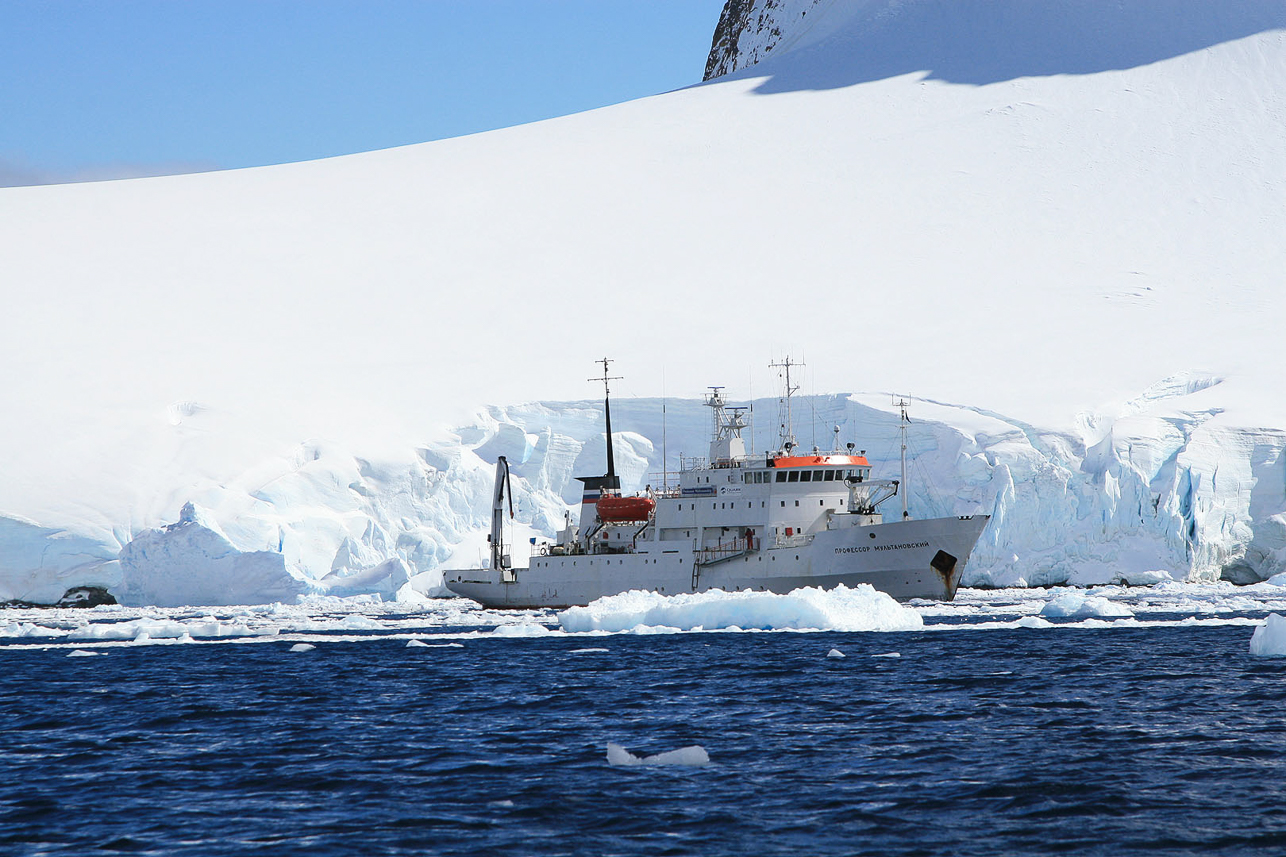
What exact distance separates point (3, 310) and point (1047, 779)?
174 ft

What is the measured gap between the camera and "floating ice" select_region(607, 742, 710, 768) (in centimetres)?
1439

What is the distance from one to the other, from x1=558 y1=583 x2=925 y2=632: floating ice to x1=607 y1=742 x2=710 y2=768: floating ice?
48.6ft

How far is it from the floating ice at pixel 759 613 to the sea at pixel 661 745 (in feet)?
2.38

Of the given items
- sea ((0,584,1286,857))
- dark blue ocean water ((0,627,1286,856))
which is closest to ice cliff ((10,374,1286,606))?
sea ((0,584,1286,857))

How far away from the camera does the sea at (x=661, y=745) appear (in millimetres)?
11508

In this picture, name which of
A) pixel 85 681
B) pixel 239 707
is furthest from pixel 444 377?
pixel 239 707

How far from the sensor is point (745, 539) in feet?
123

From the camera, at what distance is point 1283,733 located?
604 inches

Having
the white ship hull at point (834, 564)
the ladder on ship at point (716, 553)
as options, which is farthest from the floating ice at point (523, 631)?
the white ship hull at point (834, 564)

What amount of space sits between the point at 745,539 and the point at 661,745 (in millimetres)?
22166

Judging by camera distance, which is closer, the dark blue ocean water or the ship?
the dark blue ocean water

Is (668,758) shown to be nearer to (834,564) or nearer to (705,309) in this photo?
(834,564)

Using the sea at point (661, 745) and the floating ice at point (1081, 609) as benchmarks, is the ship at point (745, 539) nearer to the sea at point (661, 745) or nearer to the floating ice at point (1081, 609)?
the floating ice at point (1081, 609)

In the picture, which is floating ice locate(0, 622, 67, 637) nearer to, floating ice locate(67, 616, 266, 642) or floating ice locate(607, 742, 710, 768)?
floating ice locate(67, 616, 266, 642)
